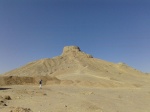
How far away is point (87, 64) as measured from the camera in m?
109

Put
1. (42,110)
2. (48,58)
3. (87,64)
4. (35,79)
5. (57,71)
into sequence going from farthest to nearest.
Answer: (48,58), (87,64), (57,71), (35,79), (42,110)

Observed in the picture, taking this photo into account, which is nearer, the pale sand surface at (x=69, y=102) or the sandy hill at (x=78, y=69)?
the pale sand surface at (x=69, y=102)

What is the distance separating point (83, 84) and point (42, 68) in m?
38.6

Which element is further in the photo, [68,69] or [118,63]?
[118,63]

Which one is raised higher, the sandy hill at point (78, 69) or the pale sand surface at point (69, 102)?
the sandy hill at point (78, 69)

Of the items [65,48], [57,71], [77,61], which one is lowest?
[57,71]

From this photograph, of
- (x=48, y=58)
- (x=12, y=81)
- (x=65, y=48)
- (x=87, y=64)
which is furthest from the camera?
(x=65, y=48)

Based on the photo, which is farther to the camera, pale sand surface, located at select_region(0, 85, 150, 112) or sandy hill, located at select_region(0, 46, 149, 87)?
sandy hill, located at select_region(0, 46, 149, 87)

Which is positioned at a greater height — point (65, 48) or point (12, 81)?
point (65, 48)

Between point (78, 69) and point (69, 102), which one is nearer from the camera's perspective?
point (69, 102)

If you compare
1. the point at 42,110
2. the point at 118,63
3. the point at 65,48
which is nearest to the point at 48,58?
the point at 65,48

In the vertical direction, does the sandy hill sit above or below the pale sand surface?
above

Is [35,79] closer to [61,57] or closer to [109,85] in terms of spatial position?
[109,85]

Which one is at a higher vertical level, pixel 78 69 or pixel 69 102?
pixel 78 69
